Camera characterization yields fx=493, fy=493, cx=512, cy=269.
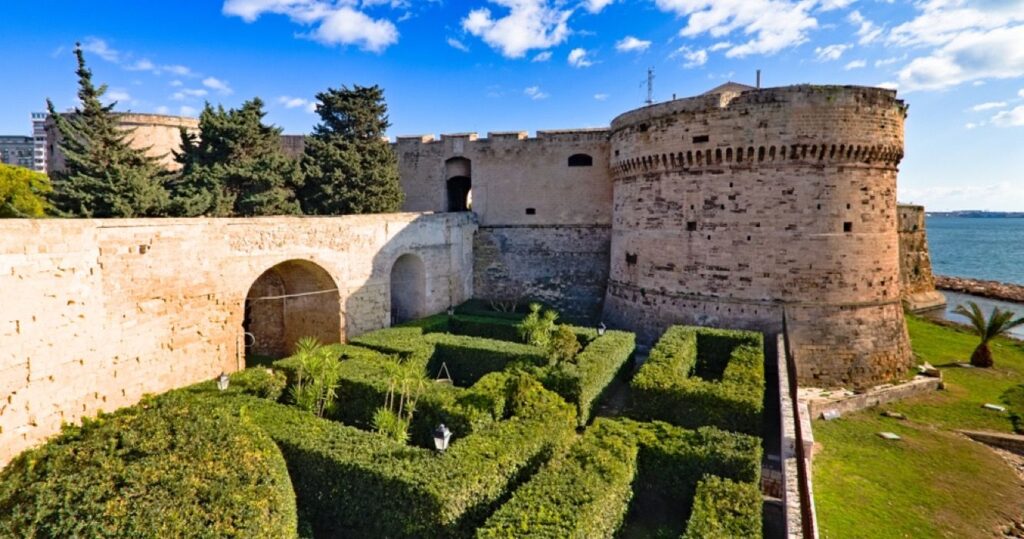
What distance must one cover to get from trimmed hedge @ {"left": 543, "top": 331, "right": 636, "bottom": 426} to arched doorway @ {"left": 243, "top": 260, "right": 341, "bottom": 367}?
318 inches

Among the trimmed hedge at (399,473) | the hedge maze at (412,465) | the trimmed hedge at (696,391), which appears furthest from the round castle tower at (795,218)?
the trimmed hedge at (399,473)

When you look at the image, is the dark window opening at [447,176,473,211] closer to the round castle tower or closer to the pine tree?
the round castle tower

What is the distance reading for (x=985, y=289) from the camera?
129 ft

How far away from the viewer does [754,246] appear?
15320 millimetres

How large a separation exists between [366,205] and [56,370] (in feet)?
40.2

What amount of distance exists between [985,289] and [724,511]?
47260 mm

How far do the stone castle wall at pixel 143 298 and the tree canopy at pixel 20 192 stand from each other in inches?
429

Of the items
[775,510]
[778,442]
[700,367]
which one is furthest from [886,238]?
[775,510]

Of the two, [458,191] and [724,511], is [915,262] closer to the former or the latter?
[458,191]

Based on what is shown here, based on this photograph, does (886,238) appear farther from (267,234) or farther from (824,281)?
(267,234)

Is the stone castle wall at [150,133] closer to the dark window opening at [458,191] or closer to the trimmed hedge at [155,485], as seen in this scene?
the dark window opening at [458,191]

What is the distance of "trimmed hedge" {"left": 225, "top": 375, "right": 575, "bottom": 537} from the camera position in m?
6.89

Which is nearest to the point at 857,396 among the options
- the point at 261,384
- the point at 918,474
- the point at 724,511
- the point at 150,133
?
the point at 918,474

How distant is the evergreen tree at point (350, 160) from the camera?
20.2m
